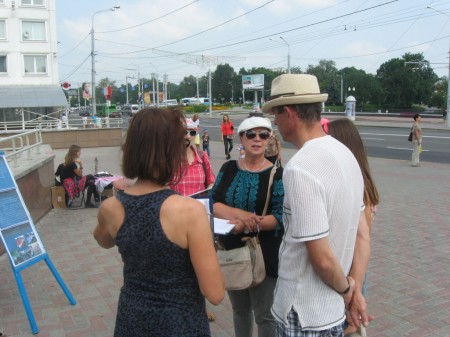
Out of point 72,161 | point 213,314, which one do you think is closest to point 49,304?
point 213,314

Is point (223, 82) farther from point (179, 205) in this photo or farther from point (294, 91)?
point (179, 205)

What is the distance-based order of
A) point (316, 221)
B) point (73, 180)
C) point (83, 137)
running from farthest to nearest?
point (83, 137), point (73, 180), point (316, 221)

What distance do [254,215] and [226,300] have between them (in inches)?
82.9

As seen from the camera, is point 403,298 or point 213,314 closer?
point 213,314

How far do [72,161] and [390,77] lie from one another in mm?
84472

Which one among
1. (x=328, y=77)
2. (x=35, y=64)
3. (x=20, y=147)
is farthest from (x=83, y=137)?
(x=328, y=77)

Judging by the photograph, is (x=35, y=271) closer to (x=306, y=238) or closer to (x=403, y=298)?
(x=403, y=298)

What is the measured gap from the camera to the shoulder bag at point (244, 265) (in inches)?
112

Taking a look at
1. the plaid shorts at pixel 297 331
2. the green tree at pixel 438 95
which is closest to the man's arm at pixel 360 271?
the plaid shorts at pixel 297 331

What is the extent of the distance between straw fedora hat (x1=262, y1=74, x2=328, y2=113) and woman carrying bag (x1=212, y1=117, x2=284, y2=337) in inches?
37.0

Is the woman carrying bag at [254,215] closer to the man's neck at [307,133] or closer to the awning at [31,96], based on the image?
the man's neck at [307,133]

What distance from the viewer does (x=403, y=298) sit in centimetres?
454

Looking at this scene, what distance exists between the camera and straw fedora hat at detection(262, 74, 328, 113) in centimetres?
193

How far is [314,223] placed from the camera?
175cm
